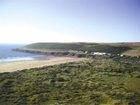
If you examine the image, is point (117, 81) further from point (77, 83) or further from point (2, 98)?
point (2, 98)

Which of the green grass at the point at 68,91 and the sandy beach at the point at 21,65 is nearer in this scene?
the green grass at the point at 68,91

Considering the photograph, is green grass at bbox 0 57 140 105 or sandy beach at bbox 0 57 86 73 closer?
green grass at bbox 0 57 140 105

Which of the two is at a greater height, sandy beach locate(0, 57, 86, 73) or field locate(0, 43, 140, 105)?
field locate(0, 43, 140, 105)

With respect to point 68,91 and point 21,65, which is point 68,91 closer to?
→ point 68,91

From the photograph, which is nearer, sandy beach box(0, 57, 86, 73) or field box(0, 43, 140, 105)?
field box(0, 43, 140, 105)

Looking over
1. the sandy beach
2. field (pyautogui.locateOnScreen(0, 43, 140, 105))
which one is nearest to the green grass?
field (pyautogui.locateOnScreen(0, 43, 140, 105))

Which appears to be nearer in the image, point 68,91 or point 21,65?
point 68,91

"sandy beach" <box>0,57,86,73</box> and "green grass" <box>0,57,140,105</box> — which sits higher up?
"green grass" <box>0,57,140,105</box>

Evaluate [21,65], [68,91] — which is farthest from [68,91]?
[21,65]

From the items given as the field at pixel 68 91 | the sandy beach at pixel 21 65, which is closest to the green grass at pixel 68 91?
the field at pixel 68 91

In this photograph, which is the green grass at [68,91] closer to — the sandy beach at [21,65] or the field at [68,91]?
the field at [68,91]

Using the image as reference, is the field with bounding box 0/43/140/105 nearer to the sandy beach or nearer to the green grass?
the green grass

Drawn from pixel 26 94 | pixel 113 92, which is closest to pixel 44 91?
pixel 26 94
